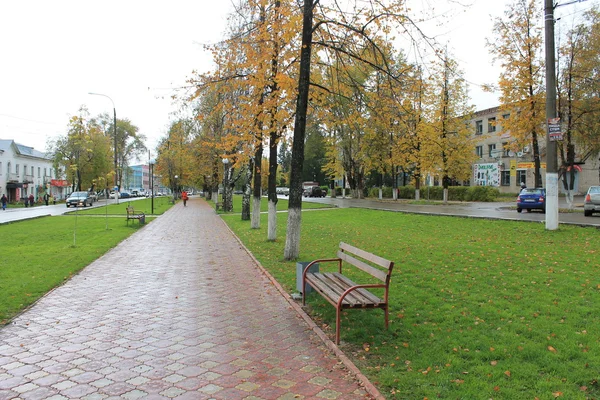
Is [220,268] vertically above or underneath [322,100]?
underneath

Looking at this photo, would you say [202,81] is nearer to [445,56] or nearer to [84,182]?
[445,56]

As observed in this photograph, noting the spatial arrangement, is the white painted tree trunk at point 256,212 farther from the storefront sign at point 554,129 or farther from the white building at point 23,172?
the white building at point 23,172

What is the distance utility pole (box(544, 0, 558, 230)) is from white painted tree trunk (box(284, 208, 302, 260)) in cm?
804

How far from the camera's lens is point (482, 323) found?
501 cm

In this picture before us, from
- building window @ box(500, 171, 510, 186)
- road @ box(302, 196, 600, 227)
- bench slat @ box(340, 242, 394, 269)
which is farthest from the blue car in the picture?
building window @ box(500, 171, 510, 186)

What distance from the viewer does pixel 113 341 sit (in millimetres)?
4855

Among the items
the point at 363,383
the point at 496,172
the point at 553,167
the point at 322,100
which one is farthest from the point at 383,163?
the point at 363,383

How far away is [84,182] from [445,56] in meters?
57.8

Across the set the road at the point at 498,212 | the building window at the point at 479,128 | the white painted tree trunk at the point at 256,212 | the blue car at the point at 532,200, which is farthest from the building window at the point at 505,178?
the white painted tree trunk at the point at 256,212

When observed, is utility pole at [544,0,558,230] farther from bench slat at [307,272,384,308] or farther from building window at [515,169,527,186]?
building window at [515,169,527,186]

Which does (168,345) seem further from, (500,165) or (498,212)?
(500,165)

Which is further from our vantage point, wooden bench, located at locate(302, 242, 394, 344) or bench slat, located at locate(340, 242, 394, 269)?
bench slat, located at locate(340, 242, 394, 269)

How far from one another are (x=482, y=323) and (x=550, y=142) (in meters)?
→ 10.4

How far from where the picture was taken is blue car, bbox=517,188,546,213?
22578mm
